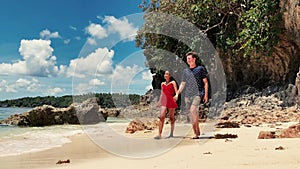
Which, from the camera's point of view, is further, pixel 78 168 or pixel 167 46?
pixel 167 46

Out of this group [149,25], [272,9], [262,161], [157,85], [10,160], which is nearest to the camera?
[262,161]

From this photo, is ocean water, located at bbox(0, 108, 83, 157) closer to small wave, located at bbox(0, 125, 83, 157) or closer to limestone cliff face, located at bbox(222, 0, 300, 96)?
small wave, located at bbox(0, 125, 83, 157)

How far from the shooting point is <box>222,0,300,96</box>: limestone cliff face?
1459 centimetres

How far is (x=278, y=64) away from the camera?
17516 millimetres

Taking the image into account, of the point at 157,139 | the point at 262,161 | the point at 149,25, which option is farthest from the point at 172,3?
the point at 262,161

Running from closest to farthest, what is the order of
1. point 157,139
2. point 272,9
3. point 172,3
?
1. point 157,139
2. point 272,9
3. point 172,3

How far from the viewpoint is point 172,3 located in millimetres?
21156

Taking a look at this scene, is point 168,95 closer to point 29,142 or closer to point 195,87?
point 195,87

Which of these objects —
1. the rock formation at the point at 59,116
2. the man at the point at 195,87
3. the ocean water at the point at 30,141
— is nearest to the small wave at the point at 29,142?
the ocean water at the point at 30,141

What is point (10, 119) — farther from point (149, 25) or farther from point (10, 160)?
point (10, 160)

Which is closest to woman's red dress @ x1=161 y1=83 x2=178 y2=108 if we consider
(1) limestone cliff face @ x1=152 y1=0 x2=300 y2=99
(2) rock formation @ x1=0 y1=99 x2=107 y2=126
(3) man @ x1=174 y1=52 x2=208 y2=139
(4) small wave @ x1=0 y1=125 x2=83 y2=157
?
(3) man @ x1=174 y1=52 x2=208 y2=139

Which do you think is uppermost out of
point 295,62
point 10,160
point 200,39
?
point 200,39

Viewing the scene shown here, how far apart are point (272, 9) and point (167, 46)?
8.07 m

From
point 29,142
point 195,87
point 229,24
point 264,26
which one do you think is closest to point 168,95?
point 195,87
